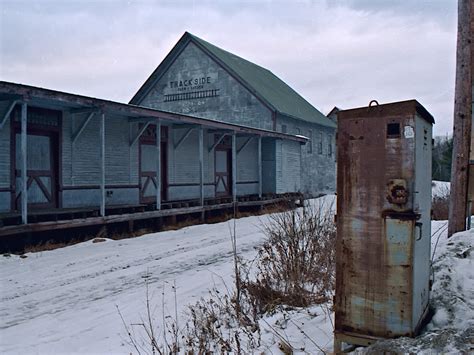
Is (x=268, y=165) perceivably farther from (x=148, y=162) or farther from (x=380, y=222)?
(x=380, y=222)

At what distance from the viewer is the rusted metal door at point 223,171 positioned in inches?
758

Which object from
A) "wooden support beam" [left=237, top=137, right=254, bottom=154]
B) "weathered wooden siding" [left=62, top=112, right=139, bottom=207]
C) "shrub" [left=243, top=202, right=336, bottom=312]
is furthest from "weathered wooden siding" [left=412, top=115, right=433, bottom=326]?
"wooden support beam" [left=237, top=137, right=254, bottom=154]

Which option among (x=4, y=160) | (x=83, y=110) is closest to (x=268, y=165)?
(x=83, y=110)

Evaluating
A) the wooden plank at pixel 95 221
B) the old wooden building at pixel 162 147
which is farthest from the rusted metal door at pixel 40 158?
the wooden plank at pixel 95 221

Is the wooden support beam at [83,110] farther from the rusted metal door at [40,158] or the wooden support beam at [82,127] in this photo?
the rusted metal door at [40,158]

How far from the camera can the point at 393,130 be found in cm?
304

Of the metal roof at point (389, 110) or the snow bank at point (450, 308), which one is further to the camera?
the metal roof at point (389, 110)

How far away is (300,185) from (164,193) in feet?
32.2

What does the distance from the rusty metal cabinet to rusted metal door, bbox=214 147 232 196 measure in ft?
51.8

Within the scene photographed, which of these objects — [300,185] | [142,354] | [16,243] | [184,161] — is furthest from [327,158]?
[142,354]

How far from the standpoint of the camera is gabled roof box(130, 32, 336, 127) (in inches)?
904

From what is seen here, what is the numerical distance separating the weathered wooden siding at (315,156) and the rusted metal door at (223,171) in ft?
14.4

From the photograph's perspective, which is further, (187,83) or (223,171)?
(187,83)

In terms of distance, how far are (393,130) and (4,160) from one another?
34.0 ft
